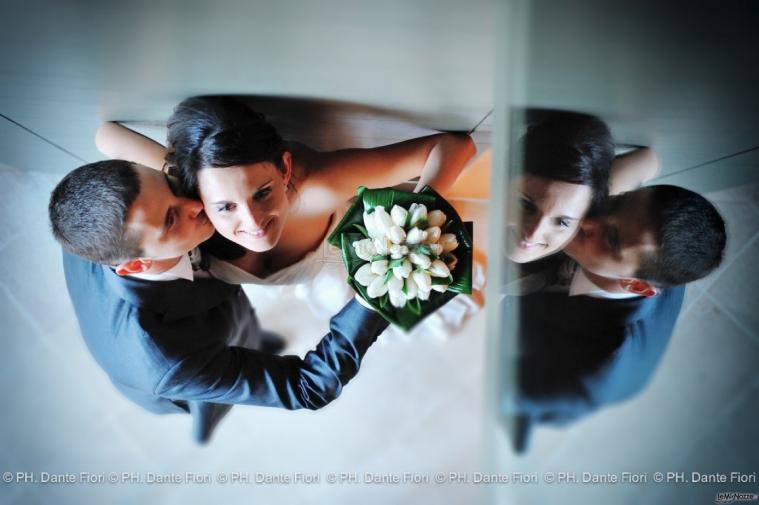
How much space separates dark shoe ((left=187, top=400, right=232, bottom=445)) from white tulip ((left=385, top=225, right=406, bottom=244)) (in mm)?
519

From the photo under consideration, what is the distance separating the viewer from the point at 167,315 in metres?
1.17

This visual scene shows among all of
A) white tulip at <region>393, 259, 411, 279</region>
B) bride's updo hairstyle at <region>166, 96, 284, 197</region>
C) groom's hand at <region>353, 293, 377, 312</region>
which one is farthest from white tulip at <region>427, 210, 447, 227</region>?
bride's updo hairstyle at <region>166, 96, 284, 197</region>

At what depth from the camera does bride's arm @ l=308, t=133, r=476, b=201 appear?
121cm

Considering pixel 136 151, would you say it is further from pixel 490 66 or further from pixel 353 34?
pixel 490 66

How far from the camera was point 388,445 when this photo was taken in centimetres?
129

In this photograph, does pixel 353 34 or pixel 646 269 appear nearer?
pixel 353 34

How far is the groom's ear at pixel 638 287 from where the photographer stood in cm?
124

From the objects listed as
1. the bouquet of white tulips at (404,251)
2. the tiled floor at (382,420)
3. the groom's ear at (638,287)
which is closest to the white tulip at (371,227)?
the bouquet of white tulips at (404,251)

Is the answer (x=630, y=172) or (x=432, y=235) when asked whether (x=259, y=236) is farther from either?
(x=630, y=172)

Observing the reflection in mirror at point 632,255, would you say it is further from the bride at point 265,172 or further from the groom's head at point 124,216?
the groom's head at point 124,216

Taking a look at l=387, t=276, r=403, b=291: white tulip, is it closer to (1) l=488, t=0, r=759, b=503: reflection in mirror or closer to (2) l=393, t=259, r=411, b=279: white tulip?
(2) l=393, t=259, r=411, b=279: white tulip

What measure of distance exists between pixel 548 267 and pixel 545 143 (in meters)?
0.27

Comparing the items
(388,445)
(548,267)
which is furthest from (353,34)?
(388,445)

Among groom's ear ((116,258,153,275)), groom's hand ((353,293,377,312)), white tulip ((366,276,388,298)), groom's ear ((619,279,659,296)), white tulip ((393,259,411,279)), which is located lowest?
groom's ear ((619,279,659,296))
